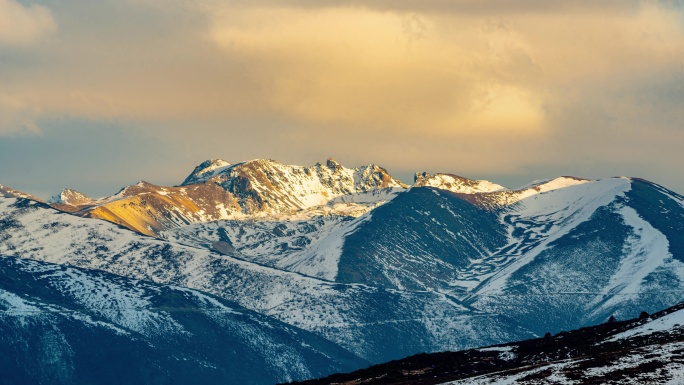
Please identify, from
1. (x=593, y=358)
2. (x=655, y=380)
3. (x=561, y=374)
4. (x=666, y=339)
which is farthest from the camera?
(x=666, y=339)

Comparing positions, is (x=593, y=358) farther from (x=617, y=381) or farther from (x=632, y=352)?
(x=617, y=381)

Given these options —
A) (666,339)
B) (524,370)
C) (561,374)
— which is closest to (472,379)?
(524,370)

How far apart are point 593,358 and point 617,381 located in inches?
788

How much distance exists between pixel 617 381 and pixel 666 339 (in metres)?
38.5

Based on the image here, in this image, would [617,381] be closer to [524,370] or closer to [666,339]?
[524,370]

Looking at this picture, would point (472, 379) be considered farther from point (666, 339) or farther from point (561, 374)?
point (666, 339)

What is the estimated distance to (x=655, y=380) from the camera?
525 feet

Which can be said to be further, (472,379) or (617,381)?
(472,379)

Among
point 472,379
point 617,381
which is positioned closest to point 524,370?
point 472,379

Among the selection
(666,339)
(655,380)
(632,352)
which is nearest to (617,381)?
(655,380)

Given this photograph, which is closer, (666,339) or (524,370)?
(524,370)

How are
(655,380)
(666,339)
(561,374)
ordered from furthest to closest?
(666,339), (561,374), (655,380)

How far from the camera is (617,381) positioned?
162m

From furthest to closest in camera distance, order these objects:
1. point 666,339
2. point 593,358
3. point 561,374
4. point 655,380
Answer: point 666,339 < point 593,358 < point 561,374 < point 655,380
